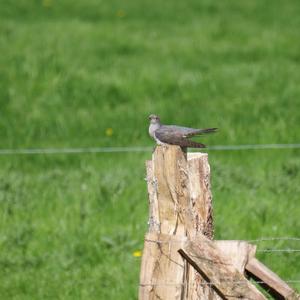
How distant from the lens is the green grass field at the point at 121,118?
8312mm

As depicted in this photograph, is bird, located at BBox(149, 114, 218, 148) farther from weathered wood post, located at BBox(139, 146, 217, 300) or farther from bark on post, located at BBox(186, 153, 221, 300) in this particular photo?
weathered wood post, located at BBox(139, 146, 217, 300)

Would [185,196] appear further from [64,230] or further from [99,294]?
[64,230]

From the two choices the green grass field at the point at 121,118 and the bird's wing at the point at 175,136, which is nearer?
the bird's wing at the point at 175,136

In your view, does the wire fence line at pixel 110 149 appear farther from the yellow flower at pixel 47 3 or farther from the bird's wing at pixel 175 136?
the yellow flower at pixel 47 3

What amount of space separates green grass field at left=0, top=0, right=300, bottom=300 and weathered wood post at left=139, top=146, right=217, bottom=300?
248 centimetres

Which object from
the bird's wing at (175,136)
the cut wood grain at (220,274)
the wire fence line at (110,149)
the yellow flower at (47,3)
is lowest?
the cut wood grain at (220,274)

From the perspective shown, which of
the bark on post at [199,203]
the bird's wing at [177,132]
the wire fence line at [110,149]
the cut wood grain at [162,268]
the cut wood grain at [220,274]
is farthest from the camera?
the wire fence line at [110,149]

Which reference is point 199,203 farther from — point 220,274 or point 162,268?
point 220,274

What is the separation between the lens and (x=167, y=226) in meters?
5.09

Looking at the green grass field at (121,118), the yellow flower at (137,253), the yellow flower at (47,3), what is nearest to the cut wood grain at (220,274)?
the green grass field at (121,118)

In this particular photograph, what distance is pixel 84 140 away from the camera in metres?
11.2

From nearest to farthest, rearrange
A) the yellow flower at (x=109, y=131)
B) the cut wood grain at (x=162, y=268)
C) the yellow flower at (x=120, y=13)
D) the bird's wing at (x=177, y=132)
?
the cut wood grain at (x=162, y=268) → the bird's wing at (x=177, y=132) → the yellow flower at (x=109, y=131) → the yellow flower at (x=120, y=13)

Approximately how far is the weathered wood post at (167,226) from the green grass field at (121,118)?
8.12 ft

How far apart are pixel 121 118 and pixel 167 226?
6725 millimetres
